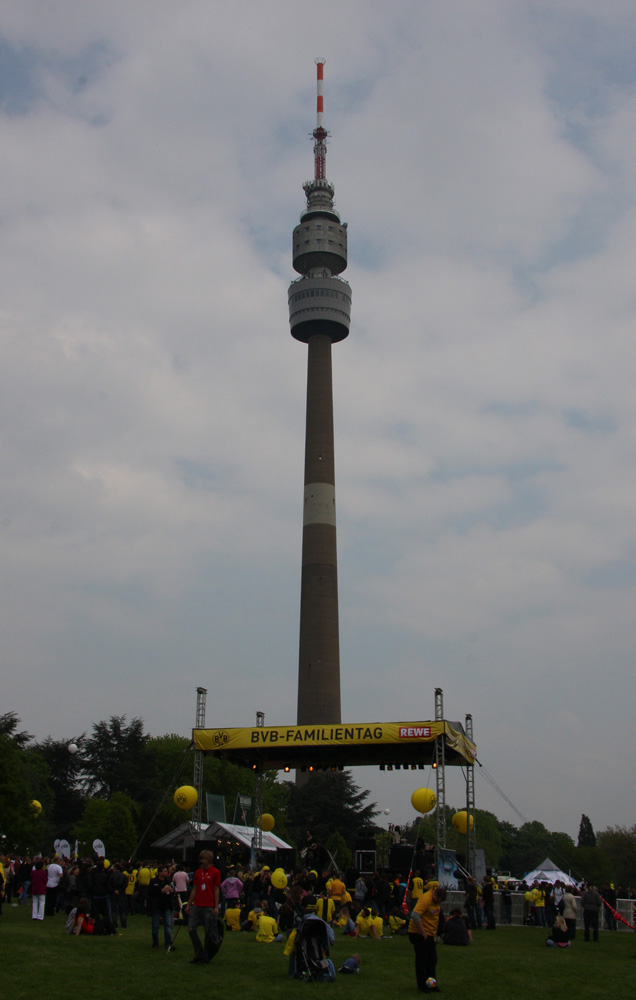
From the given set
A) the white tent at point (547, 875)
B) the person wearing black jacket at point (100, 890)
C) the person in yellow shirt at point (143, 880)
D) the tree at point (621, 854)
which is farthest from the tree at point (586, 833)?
the person wearing black jacket at point (100, 890)

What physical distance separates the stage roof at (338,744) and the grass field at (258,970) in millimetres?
9825

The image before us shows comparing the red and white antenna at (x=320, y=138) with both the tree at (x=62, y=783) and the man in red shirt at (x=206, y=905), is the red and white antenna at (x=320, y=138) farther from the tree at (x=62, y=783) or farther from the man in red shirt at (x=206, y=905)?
the man in red shirt at (x=206, y=905)

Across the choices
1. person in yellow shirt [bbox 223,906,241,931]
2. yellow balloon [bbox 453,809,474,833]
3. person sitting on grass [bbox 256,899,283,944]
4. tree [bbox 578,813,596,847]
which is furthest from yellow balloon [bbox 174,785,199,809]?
tree [bbox 578,813,596,847]

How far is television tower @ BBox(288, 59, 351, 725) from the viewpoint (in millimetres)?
70312

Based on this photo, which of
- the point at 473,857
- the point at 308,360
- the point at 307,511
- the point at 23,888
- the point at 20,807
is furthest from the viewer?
the point at 308,360

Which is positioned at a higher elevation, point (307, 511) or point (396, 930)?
point (307, 511)

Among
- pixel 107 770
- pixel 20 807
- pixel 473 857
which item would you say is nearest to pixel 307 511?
pixel 107 770

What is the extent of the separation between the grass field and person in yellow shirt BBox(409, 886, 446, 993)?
0.94 feet

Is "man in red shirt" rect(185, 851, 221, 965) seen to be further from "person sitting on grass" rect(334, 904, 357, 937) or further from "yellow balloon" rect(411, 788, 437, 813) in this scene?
"yellow balloon" rect(411, 788, 437, 813)

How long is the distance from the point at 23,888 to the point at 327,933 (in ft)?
53.4

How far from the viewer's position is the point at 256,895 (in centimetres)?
2350

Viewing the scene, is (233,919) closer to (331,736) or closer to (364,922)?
(364,922)

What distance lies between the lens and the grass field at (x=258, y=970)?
36.9 ft

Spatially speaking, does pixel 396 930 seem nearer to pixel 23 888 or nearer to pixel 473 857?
pixel 473 857
